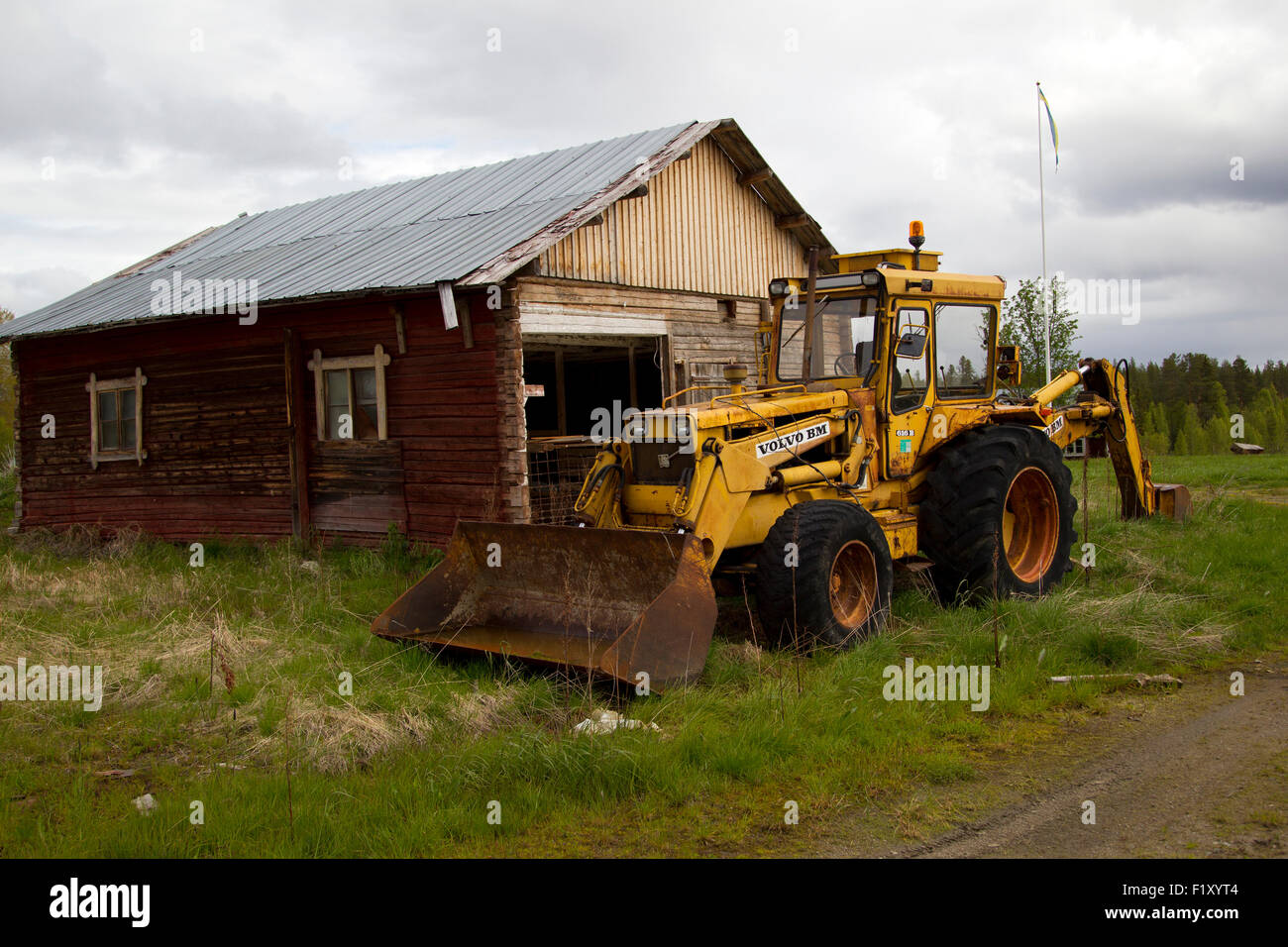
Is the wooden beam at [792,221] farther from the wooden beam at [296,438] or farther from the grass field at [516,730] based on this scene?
the grass field at [516,730]

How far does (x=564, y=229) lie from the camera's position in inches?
457

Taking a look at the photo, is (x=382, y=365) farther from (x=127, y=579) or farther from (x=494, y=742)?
(x=494, y=742)

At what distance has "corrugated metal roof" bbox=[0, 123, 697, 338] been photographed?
12234 mm

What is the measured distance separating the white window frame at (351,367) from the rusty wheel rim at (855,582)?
7152 millimetres

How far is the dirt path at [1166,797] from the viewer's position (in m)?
4.38

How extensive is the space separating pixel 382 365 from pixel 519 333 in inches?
85.0

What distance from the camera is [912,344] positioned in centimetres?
817

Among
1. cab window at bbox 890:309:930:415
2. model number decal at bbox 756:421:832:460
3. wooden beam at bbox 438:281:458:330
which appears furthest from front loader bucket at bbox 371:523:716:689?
wooden beam at bbox 438:281:458:330

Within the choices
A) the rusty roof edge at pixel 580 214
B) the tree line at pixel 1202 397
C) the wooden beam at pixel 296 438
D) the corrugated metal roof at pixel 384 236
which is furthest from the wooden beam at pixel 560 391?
the tree line at pixel 1202 397

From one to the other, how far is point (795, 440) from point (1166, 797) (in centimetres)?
349

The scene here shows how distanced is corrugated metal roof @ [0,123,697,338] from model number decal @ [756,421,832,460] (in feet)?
16.0

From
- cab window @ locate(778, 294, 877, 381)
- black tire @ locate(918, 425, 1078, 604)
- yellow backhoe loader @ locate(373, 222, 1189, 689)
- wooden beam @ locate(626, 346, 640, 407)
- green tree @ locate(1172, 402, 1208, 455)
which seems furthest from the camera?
green tree @ locate(1172, 402, 1208, 455)

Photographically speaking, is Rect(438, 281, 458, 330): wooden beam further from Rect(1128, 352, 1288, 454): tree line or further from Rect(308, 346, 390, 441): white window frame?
Rect(1128, 352, 1288, 454): tree line
